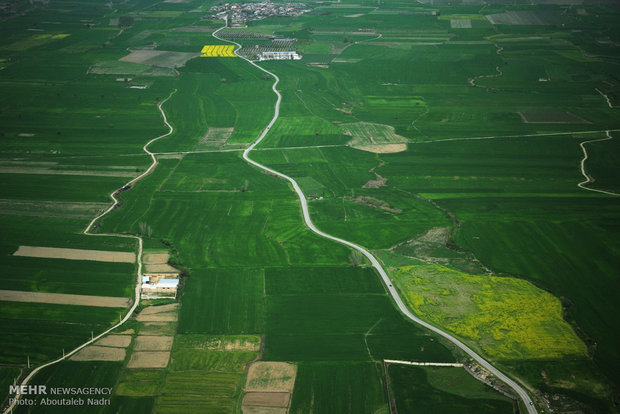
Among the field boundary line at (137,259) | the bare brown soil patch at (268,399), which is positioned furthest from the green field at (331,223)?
the bare brown soil patch at (268,399)

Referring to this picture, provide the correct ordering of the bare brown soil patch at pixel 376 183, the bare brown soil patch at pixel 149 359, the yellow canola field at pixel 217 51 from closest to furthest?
the bare brown soil patch at pixel 149 359, the bare brown soil patch at pixel 376 183, the yellow canola field at pixel 217 51

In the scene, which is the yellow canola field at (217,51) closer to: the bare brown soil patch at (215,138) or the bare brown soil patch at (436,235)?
the bare brown soil patch at (215,138)

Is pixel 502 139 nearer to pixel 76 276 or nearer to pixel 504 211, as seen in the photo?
pixel 504 211

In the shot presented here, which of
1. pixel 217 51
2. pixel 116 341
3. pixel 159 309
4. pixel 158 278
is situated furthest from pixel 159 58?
pixel 116 341

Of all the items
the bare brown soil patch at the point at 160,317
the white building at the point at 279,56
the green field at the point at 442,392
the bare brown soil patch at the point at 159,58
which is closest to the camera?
the green field at the point at 442,392

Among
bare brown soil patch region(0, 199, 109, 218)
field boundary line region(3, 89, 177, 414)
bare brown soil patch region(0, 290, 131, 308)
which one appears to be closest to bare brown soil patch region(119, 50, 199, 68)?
field boundary line region(3, 89, 177, 414)

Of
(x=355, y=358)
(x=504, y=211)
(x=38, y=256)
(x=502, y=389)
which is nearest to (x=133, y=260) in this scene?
(x=38, y=256)
